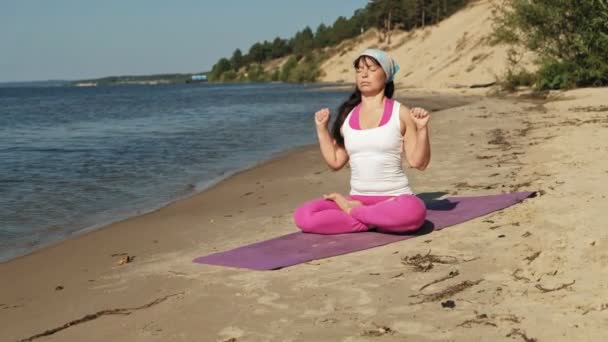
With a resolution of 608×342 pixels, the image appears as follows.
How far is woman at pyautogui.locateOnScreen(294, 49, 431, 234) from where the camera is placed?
17.9 feet

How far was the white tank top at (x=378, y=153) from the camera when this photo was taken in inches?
219

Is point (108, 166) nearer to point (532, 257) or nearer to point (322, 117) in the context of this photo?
point (322, 117)

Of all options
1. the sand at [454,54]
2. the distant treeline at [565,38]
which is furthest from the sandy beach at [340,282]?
the sand at [454,54]

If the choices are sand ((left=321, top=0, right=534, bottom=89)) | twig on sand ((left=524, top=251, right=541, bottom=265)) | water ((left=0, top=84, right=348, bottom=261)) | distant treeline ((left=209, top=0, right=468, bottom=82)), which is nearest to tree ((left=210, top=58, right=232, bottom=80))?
distant treeline ((left=209, top=0, right=468, bottom=82))

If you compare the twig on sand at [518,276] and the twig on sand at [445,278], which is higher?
the twig on sand at [518,276]

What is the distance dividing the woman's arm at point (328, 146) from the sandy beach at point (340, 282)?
873 millimetres

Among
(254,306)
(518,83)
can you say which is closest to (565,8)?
(518,83)

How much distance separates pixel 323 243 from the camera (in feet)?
17.6

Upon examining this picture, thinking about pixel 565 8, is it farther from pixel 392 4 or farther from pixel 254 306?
pixel 392 4

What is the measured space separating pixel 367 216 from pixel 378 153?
1.75 feet

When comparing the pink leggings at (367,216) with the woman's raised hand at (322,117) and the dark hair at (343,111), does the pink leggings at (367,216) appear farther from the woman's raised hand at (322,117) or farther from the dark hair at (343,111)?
the woman's raised hand at (322,117)

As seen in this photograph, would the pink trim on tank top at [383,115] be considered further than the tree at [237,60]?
No

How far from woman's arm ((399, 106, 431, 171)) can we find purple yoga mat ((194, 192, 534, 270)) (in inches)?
23.8

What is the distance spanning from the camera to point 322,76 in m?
79.9
